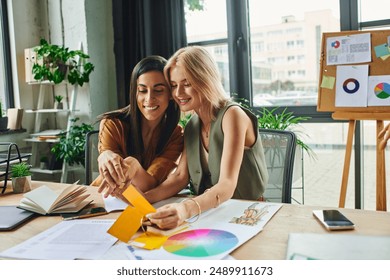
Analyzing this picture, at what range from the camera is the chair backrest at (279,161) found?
1.35 m

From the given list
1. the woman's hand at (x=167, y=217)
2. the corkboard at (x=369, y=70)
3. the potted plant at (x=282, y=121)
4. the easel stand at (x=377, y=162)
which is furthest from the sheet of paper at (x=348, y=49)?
the woman's hand at (x=167, y=217)

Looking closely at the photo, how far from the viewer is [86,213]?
1.08 meters

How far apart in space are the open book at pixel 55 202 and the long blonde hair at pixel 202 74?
50 centimetres

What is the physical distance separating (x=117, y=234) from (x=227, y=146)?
0.49m

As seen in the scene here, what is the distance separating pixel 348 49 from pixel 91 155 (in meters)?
1.32

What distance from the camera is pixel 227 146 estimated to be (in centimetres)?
120

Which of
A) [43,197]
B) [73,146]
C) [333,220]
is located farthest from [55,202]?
[73,146]

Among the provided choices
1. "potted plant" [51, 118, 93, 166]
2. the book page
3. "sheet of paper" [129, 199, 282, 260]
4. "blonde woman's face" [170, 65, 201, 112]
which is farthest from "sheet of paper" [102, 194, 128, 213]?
"potted plant" [51, 118, 93, 166]

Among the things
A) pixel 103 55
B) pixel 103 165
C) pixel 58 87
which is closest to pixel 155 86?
pixel 103 165

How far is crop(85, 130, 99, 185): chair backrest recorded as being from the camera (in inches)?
64.8

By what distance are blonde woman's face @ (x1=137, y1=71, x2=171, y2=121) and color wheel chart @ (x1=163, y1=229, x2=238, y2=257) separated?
2.09ft

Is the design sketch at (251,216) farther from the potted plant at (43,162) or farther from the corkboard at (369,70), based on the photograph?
the potted plant at (43,162)

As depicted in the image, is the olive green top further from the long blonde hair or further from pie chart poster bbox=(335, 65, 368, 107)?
pie chart poster bbox=(335, 65, 368, 107)

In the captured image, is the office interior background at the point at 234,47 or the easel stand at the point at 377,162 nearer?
the easel stand at the point at 377,162
